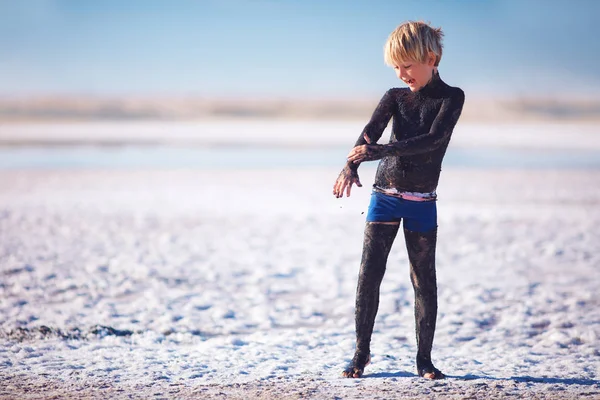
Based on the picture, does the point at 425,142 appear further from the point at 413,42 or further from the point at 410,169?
the point at 413,42

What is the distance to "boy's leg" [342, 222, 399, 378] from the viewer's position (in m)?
3.91

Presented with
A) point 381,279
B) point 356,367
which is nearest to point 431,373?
point 356,367

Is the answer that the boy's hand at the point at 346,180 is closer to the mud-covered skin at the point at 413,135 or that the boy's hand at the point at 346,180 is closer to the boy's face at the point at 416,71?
the mud-covered skin at the point at 413,135

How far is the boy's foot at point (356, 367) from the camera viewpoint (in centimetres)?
400

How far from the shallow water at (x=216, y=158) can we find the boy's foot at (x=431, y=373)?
18.9 metres

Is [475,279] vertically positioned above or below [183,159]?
below

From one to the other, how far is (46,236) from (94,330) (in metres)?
4.73

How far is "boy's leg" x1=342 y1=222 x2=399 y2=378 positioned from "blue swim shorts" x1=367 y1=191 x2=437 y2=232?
5 centimetres

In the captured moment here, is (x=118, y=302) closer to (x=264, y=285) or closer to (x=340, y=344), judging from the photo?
(x=264, y=285)

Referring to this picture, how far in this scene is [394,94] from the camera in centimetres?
389

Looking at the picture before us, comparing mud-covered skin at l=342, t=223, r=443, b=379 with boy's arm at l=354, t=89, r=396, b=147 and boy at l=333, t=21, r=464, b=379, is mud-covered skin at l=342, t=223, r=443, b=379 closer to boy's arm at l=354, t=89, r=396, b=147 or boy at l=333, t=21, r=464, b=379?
boy at l=333, t=21, r=464, b=379

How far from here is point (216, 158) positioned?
2683 centimetres

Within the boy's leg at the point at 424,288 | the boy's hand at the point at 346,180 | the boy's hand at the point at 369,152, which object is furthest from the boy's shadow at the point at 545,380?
the boy's hand at the point at 369,152

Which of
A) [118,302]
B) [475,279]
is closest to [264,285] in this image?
[118,302]
